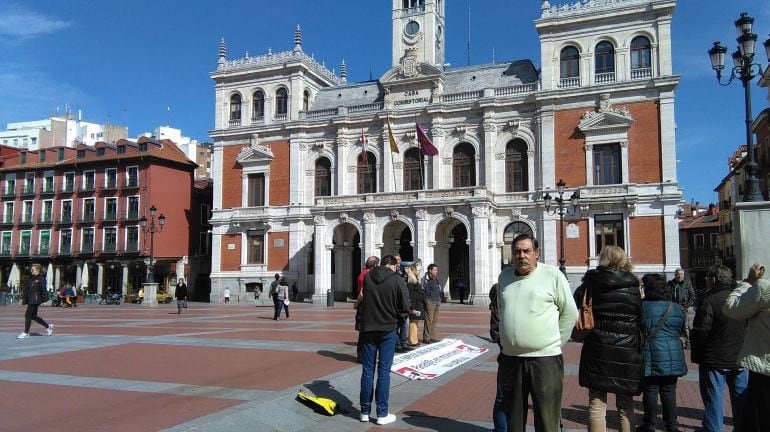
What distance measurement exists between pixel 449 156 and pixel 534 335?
35373 millimetres

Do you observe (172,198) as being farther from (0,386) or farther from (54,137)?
(0,386)

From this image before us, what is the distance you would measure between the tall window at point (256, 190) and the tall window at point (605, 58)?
24.6m

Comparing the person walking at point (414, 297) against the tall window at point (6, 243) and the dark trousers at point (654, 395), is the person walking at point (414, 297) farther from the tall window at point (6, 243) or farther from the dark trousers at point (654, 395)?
the tall window at point (6, 243)

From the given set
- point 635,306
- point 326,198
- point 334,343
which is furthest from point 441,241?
point 635,306

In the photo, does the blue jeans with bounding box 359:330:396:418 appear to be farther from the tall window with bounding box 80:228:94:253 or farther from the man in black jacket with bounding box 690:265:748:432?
the tall window with bounding box 80:228:94:253

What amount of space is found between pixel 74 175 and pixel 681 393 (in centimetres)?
5550

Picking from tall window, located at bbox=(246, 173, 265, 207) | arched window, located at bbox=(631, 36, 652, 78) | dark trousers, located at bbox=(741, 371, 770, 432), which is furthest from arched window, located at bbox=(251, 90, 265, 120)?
dark trousers, located at bbox=(741, 371, 770, 432)

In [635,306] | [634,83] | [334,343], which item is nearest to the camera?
[635,306]

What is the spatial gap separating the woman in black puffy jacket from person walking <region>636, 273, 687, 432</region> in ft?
2.48

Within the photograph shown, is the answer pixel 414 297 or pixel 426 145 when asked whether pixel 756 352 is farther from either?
pixel 426 145

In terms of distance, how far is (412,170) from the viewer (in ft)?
135

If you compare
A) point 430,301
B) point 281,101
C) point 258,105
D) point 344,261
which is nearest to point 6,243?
point 258,105

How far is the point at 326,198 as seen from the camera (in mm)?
39781

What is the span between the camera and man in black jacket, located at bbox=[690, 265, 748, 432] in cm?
686
